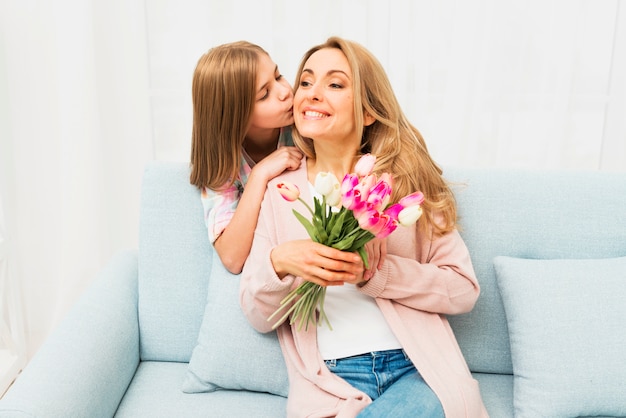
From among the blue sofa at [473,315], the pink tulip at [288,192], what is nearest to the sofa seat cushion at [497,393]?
the blue sofa at [473,315]

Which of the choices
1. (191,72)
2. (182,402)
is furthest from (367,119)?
(191,72)

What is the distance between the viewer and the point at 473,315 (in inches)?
62.2

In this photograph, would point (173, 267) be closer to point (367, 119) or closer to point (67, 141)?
point (367, 119)

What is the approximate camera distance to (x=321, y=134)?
1453 mm

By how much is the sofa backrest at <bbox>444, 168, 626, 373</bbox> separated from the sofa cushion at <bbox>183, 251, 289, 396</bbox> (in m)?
0.47

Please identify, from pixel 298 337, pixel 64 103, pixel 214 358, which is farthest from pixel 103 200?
pixel 298 337

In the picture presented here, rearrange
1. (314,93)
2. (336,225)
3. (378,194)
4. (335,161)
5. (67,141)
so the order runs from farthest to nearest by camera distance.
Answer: (67,141), (335,161), (314,93), (336,225), (378,194)

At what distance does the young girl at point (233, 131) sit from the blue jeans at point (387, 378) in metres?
0.37

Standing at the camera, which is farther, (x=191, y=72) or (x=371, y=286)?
(x=191, y=72)

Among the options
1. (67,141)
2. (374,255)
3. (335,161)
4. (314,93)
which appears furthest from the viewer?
(67,141)

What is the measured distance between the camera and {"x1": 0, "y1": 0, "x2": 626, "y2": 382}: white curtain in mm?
2189

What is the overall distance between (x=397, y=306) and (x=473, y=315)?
0.88 ft

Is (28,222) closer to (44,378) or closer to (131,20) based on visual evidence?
(131,20)

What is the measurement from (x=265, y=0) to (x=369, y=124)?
0.89 m
